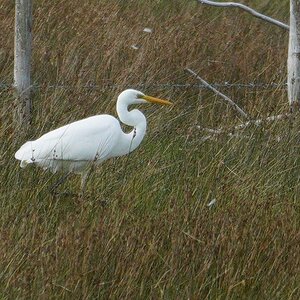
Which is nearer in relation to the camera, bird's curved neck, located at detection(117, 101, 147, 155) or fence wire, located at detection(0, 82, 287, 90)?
bird's curved neck, located at detection(117, 101, 147, 155)

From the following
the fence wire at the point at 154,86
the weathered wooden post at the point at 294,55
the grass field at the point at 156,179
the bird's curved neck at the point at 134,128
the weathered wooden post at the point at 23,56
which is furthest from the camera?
the fence wire at the point at 154,86

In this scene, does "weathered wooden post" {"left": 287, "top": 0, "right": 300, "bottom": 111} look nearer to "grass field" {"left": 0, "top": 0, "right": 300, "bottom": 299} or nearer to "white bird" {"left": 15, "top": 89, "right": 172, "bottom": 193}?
"grass field" {"left": 0, "top": 0, "right": 300, "bottom": 299}

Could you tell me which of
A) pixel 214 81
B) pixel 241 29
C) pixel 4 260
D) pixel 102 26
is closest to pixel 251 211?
pixel 4 260

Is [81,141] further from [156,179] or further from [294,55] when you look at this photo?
[294,55]

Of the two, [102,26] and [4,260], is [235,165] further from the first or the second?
[102,26]

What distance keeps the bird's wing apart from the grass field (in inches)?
4.5

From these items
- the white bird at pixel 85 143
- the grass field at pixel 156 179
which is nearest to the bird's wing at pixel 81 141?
the white bird at pixel 85 143

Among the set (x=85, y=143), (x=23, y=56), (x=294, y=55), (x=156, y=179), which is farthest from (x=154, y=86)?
(x=156, y=179)

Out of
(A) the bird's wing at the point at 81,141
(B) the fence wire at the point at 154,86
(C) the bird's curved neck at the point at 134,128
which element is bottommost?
(B) the fence wire at the point at 154,86

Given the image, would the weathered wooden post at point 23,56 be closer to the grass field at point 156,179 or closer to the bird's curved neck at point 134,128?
the grass field at point 156,179

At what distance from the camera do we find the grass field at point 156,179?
151 inches

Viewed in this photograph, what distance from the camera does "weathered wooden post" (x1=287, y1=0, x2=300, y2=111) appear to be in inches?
226

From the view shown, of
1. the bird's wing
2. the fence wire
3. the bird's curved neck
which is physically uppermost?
the bird's wing

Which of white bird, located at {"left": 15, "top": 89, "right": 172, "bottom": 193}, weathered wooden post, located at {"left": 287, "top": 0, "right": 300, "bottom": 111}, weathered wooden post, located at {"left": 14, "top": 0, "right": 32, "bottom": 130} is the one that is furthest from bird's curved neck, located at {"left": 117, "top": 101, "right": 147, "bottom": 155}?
weathered wooden post, located at {"left": 287, "top": 0, "right": 300, "bottom": 111}
